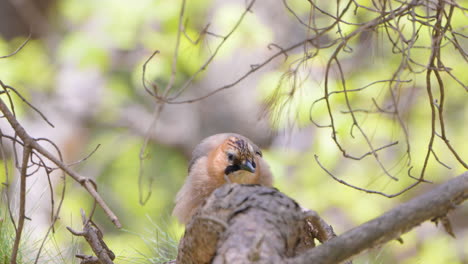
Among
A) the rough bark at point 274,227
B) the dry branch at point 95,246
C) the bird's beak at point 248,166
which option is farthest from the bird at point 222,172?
the rough bark at point 274,227

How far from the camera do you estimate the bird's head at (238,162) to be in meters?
2.12

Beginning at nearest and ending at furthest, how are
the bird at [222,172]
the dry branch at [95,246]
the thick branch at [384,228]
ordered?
the thick branch at [384,228] → the dry branch at [95,246] → the bird at [222,172]

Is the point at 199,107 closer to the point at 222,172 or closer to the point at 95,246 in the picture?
the point at 222,172

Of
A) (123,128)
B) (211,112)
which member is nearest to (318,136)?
(211,112)

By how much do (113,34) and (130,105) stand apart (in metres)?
1.03

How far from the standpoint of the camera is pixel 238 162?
2141mm

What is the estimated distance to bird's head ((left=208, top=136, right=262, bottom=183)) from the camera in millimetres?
2117

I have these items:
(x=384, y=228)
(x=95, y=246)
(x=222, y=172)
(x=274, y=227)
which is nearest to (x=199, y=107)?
(x=222, y=172)

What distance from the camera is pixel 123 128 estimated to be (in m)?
5.29

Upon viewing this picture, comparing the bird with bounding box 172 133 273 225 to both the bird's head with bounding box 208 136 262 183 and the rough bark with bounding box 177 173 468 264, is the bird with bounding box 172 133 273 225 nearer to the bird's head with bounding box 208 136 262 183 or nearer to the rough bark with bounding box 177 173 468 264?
the bird's head with bounding box 208 136 262 183

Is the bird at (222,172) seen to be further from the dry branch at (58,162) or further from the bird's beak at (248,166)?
the dry branch at (58,162)

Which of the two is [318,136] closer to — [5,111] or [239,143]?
[239,143]


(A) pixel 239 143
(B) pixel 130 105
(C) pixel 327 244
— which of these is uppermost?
(B) pixel 130 105

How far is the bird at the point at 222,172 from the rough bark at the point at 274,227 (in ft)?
2.48
